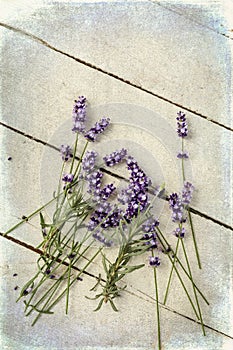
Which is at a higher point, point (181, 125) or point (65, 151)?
point (181, 125)

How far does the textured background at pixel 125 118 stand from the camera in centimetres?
105

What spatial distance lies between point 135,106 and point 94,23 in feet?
0.60

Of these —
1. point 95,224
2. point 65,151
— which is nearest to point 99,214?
point 95,224

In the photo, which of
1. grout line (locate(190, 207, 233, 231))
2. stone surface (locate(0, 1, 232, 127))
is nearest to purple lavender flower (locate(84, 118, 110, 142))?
stone surface (locate(0, 1, 232, 127))

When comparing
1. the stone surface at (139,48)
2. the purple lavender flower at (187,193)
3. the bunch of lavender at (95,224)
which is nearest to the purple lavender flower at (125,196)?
the bunch of lavender at (95,224)

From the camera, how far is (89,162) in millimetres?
1028

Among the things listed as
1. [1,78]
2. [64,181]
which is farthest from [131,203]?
[1,78]

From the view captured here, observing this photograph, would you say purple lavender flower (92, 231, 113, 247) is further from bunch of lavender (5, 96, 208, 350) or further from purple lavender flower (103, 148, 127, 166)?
purple lavender flower (103, 148, 127, 166)

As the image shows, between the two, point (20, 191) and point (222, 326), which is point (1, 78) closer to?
point (20, 191)

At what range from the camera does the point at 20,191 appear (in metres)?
1.06

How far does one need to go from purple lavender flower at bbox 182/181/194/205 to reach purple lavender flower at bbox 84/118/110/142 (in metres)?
0.19

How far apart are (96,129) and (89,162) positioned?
0.07 m

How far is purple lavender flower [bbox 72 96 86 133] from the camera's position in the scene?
40.8 inches

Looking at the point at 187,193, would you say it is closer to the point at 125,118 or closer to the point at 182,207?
the point at 182,207
